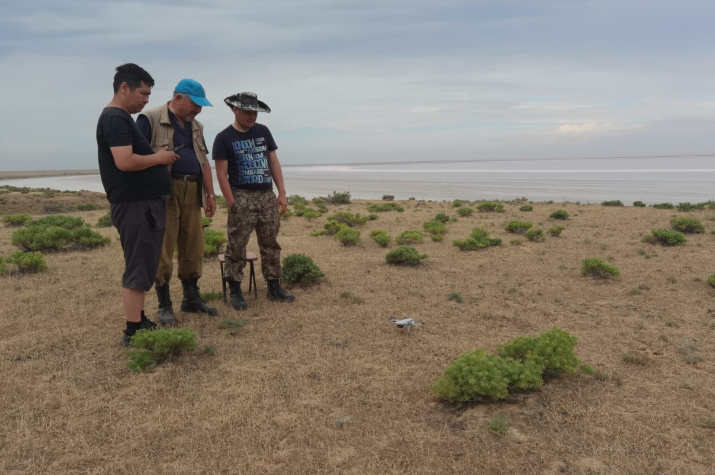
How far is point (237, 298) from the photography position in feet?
18.9


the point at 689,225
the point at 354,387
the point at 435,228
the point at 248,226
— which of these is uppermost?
the point at 248,226

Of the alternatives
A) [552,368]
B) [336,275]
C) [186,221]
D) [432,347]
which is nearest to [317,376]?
[432,347]

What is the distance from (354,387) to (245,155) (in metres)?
3.02

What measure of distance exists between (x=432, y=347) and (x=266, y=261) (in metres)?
2.48

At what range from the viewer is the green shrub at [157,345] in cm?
396

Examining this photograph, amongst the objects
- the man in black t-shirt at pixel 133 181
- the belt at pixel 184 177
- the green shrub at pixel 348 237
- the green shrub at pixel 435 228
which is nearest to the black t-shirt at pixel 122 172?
the man in black t-shirt at pixel 133 181

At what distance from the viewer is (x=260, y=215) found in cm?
564

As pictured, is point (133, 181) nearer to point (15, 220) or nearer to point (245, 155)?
point (245, 155)

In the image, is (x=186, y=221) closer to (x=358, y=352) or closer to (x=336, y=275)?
(x=358, y=352)

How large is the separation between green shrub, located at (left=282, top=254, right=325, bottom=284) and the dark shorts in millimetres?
2626

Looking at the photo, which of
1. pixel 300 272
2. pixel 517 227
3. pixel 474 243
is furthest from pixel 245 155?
pixel 517 227

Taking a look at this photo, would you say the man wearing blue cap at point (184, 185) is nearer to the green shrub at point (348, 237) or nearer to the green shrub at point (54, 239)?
the green shrub at point (348, 237)

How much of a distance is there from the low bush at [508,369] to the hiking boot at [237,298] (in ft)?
9.69

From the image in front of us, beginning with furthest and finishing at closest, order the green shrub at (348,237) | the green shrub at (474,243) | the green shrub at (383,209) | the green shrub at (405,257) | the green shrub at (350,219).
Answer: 1. the green shrub at (383,209)
2. the green shrub at (350,219)
3. the green shrub at (348,237)
4. the green shrub at (474,243)
5. the green shrub at (405,257)
